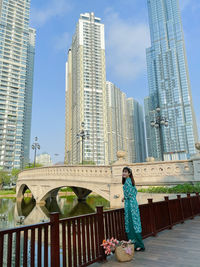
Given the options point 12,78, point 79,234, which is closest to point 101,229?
point 79,234

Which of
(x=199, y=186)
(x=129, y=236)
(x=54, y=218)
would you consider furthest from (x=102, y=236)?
(x=199, y=186)

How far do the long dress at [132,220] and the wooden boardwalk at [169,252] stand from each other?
1.00 feet

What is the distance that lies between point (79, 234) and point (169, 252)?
2.25m

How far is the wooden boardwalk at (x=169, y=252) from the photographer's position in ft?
12.7

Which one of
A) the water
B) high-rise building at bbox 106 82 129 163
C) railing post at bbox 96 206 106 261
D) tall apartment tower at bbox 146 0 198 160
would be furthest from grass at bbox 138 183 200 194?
high-rise building at bbox 106 82 129 163

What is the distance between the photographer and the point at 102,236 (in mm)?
4238

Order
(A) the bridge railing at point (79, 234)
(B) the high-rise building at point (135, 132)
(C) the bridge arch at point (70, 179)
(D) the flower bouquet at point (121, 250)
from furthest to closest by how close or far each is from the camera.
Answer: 1. (B) the high-rise building at point (135, 132)
2. (C) the bridge arch at point (70, 179)
3. (D) the flower bouquet at point (121, 250)
4. (A) the bridge railing at point (79, 234)

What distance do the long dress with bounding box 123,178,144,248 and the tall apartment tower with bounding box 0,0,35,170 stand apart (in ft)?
281

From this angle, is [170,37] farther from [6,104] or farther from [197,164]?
[197,164]

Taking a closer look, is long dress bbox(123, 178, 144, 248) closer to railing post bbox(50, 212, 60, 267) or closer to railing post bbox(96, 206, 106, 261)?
railing post bbox(96, 206, 106, 261)

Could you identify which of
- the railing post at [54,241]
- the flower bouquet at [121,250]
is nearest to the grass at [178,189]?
the flower bouquet at [121,250]

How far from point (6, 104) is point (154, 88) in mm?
70352

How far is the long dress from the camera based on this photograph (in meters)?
4.51

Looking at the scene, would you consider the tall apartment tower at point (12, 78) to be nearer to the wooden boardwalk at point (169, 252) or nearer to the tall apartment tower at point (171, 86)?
the tall apartment tower at point (171, 86)
